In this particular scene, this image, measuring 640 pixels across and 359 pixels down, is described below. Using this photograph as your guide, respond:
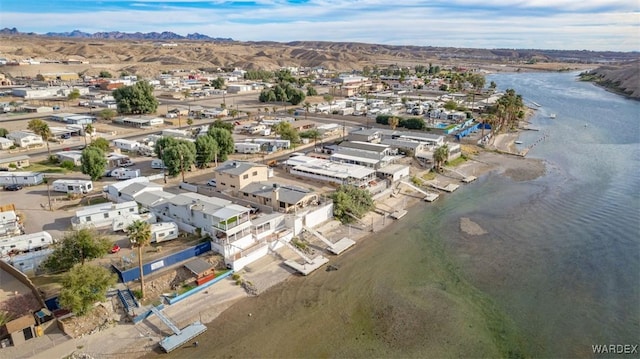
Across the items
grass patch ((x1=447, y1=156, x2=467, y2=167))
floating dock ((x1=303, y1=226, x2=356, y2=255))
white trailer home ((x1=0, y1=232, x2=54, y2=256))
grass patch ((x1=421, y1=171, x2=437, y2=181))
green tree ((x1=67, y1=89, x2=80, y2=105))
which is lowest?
floating dock ((x1=303, y1=226, x2=356, y2=255))

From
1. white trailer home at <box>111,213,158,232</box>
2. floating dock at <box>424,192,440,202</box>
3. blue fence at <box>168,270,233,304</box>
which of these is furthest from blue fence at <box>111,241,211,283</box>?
floating dock at <box>424,192,440,202</box>

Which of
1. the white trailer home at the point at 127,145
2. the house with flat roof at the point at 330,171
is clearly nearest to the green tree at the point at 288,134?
the house with flat roof at the point at 330,171

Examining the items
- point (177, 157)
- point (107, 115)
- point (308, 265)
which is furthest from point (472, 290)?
point (107, 115)

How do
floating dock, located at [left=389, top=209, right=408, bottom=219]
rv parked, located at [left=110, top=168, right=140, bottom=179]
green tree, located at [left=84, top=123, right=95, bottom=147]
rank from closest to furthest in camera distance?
floating dock, located at [left=389, top=209, right=408, bottom=219] → rv parked, located at [left=110, top=168, right=140, bottom=179] → green tree, located at [left=84, top=123, right=95, bottom=147]

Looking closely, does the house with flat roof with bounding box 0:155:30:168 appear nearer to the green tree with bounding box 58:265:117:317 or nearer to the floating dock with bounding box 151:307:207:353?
the green tree with bounding box 58:265:117:317

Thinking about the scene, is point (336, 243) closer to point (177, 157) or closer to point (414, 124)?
point (177, 157)

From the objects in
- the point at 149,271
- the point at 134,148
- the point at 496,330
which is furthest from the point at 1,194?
the point at 496,330

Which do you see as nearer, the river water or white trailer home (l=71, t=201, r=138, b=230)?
the river water
